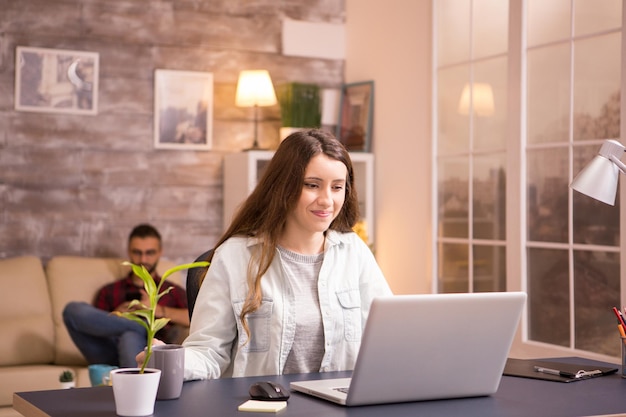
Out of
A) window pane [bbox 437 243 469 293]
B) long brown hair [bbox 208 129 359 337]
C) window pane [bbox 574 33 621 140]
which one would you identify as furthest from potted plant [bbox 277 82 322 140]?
long brown hair [bbox 208 129 359 337]

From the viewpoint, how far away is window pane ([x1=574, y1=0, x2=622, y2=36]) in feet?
13.0

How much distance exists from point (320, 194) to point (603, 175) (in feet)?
2.39

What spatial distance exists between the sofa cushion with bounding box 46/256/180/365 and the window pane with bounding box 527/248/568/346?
6.51 ft

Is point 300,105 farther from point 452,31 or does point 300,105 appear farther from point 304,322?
point 304,322

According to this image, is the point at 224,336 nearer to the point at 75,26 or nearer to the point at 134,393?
the point at 134,393

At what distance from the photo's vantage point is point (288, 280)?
2.55 metres

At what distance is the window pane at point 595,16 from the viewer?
3953 mm

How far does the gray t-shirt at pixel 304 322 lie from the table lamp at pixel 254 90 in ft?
9.79

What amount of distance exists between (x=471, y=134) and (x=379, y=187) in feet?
2.91

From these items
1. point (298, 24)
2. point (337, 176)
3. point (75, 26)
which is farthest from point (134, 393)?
point (298, 24)

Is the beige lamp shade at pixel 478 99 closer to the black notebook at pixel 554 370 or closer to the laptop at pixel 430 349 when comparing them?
the black notebook at pixel 554 370

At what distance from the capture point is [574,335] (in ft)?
13.8

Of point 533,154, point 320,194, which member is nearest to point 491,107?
point 533,154

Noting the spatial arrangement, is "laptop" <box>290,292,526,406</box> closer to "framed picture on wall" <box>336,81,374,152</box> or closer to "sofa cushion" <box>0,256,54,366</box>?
"sofa cushion" <box>0,256,54,366</box>
